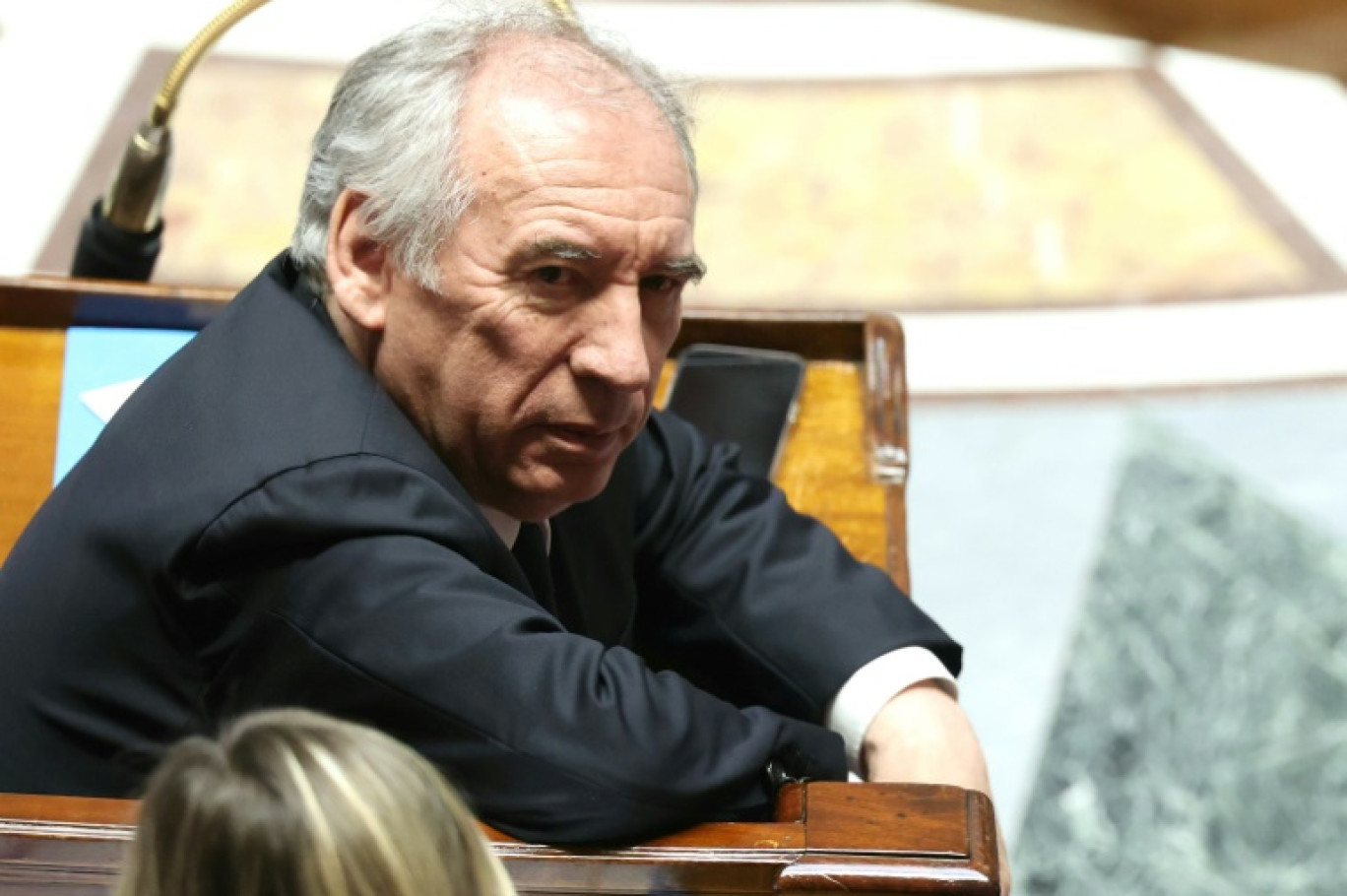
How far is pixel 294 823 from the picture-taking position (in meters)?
1.00

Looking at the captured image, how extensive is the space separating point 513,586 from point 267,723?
52 cm

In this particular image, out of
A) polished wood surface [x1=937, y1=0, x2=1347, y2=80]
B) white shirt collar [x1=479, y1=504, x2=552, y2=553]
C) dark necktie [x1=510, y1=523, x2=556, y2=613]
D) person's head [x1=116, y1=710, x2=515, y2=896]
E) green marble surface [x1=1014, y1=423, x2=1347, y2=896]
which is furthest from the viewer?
polished wood surface [x1=937, y1=0, x2=1347, y2=80]

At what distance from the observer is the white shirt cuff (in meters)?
1.73

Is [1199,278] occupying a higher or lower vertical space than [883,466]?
lower

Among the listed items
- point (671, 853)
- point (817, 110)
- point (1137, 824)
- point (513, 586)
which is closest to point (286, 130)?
point (817, 110)

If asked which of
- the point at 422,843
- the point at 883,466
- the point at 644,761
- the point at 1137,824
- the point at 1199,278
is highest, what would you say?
A: the point at 422,843

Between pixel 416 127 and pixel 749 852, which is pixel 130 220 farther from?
pixel 749 852

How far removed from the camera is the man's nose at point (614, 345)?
5.03ft

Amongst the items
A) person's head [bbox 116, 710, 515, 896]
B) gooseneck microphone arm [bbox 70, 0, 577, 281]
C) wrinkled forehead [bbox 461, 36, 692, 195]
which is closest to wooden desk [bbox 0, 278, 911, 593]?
gooseneck microphone arm [bbox 70, 0, 577, 281]

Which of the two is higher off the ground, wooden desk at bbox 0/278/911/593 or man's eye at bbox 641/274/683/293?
man's eye at bbox 641/274/683/293

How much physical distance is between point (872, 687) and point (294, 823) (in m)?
0.83

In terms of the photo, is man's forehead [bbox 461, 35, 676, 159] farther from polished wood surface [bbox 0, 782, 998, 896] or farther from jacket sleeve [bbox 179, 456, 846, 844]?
polished wood surface [bbox 0, 782, 998, 896]

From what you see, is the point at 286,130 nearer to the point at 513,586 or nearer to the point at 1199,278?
the point at 1199,278

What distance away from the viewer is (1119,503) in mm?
3398
